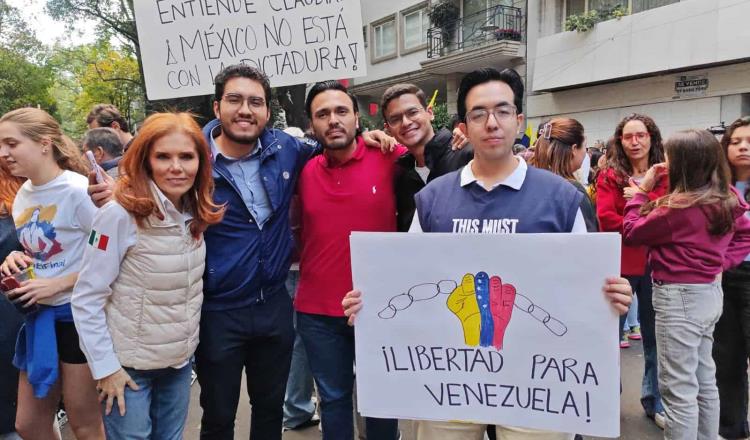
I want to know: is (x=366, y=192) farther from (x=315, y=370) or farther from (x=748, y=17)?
(x=748, y=17)

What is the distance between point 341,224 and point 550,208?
1.03m

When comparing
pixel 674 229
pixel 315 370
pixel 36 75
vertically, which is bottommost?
pixel 315 370

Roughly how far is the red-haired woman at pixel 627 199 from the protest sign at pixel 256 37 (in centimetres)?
186

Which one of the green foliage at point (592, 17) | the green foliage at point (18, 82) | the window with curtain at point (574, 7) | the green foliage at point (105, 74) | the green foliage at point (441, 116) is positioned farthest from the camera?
the green foliage at point (105, 74)

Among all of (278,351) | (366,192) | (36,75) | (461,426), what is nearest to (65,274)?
(278,351)

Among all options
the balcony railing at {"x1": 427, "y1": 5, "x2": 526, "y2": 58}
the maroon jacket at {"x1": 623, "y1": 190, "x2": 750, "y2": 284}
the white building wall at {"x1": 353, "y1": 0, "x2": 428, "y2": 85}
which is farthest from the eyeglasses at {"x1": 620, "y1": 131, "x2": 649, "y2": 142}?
the white building wall at {"x1": 353, "y1": 0, "x2": 428, "y2": 85}

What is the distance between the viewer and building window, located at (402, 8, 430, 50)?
63.6 feet

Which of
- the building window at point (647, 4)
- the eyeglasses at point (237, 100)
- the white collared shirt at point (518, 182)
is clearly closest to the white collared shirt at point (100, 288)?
the eyeglasses at point (237, 100)

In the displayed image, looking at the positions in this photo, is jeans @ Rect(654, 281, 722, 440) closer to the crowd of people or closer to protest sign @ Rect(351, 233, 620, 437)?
the crowd of people

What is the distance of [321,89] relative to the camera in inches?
98.6

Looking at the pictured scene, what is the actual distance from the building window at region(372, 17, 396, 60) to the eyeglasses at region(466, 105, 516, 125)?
20164 mm

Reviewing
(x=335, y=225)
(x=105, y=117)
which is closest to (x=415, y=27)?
(x=105, y=117)

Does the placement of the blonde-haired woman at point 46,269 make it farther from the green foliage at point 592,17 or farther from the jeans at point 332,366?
the green foliage at point 592,17

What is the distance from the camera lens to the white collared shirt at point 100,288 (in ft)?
6.06
